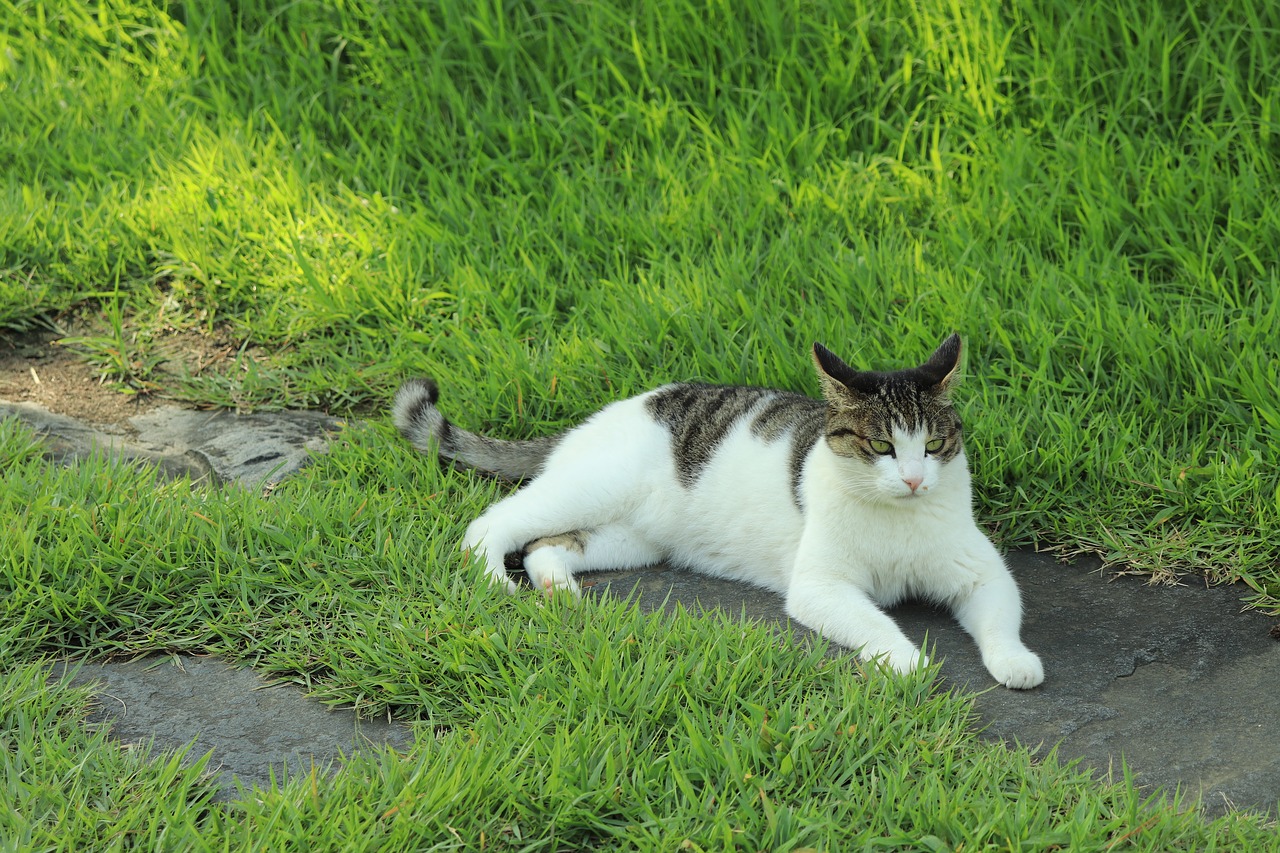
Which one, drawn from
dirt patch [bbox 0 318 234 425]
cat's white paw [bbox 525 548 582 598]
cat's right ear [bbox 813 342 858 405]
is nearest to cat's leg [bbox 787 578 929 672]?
cat's right ear [bbox 813 342 858 405]

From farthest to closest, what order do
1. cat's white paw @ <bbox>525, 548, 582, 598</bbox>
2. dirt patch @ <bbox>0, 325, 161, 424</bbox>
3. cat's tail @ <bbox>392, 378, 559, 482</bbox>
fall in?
1. dirt patch @ <bbox>0, 325, 161, 424</bbox>
2. cat's tail @ <bbox>392, 378, 559, 482</bbox>
3. cat's white paw @ <bbox>525, 548, 582, 598</bbox>

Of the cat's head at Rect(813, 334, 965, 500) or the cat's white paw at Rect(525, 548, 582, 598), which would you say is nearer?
the cat's head at Rect(813, 334, 965, 500)

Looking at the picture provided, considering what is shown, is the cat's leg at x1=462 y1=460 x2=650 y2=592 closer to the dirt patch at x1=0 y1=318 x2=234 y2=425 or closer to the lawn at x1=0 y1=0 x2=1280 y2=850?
the lawn at x1=0 y1=0 x2=1280 y2=850

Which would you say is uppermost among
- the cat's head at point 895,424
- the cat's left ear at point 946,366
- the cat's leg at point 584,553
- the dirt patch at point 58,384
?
the cat's left ear at point 946,366

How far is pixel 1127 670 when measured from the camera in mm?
3025

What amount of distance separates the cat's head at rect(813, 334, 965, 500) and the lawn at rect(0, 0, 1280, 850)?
0.52 m

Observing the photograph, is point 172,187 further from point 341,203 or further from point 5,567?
point 5,567

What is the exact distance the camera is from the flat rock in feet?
8.68

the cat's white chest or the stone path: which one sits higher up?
the cat's white chest

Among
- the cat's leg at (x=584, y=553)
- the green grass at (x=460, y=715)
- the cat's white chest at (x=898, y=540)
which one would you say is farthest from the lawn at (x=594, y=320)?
the cat's white chest at (x=898, y=540)

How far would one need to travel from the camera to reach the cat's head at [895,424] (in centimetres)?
307

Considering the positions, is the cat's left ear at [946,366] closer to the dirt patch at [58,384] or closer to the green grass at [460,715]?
the green grass at [460,715]

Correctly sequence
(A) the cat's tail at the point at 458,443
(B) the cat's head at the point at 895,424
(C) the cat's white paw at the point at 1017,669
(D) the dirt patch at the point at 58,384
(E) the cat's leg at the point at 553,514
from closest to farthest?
(C) the cat's white paw at the point at 1017,669 → (B) the cat's head at the point at 895,424 → (E) the cat's leg at the point at 553,514 → (A) the cat's tail at the point at 458,443 → (D) the dirt patch at the point at 58,384

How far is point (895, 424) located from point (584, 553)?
1.05m
